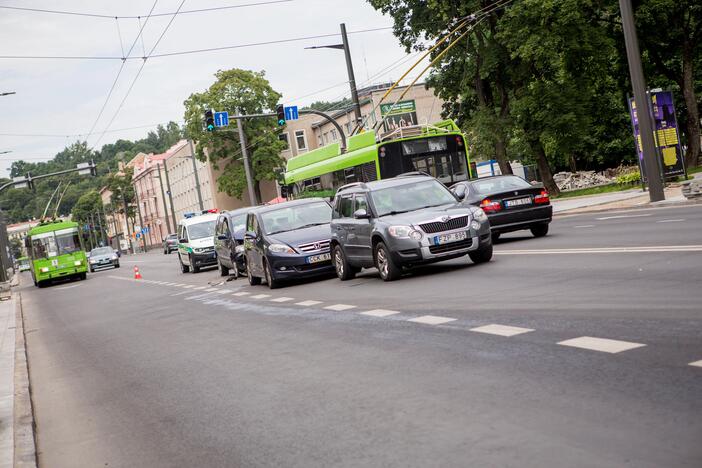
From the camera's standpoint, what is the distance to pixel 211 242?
34219mm

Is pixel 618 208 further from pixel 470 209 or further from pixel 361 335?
pixel 361 335

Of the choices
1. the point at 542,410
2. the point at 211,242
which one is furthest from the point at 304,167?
the point at 542,410

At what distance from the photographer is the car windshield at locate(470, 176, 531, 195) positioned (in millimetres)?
21141

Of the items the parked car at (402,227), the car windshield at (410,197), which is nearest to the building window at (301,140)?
the parked car at (402,227)

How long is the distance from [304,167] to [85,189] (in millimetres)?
149531

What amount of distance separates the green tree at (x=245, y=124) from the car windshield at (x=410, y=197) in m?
68.1

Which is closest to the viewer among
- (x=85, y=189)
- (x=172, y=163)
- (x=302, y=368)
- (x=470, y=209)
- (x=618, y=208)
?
(x=302, y=368)

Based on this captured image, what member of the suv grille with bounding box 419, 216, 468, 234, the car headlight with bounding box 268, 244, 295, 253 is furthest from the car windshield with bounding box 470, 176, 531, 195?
the suv grille with bounding box 419, 216, 468, 234

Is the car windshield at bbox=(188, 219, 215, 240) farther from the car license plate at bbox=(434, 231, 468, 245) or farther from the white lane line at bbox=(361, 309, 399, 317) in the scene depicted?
the white lane line at bbox=(361, 309, 399, 317)

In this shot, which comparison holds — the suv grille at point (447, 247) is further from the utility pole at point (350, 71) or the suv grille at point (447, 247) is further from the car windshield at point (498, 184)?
the utility pole at point (350, 71)

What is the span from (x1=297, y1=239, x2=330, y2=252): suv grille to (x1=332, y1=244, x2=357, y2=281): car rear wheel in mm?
825

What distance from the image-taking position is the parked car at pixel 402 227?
15.5 m

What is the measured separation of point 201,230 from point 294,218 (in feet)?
49.5

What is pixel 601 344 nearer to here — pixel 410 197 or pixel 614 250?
pixel 614 250
